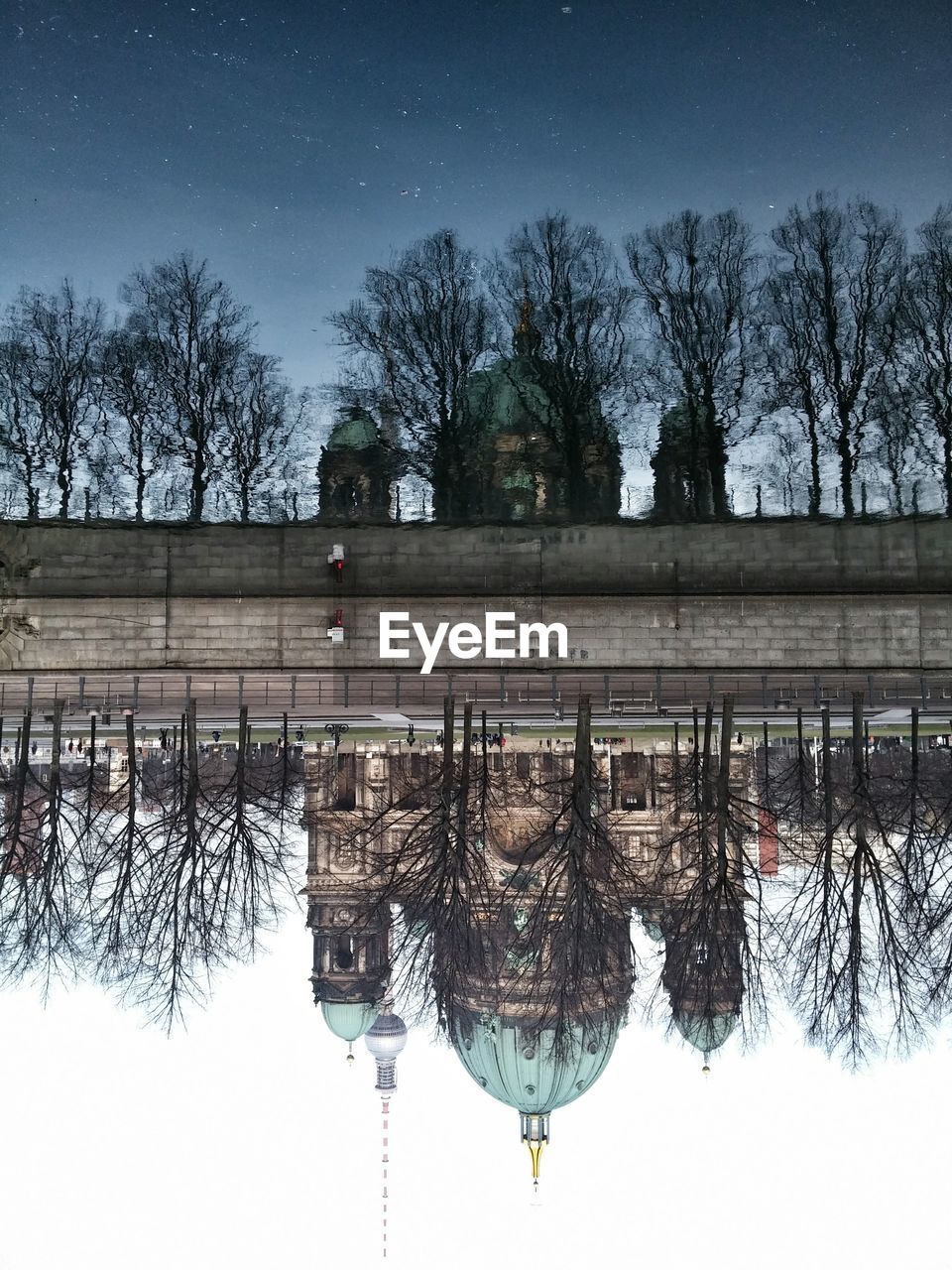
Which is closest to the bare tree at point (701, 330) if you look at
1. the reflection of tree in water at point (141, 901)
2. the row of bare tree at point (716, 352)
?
the row of bare tree at point (716, 352)

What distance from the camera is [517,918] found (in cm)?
3172

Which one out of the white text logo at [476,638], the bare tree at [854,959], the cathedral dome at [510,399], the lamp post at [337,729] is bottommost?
the bare tree at [854,959]

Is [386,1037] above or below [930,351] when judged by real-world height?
below

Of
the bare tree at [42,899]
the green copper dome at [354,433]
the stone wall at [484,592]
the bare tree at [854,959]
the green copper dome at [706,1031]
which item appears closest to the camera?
the bare tree at [854,959]

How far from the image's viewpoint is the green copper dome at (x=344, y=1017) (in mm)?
46344

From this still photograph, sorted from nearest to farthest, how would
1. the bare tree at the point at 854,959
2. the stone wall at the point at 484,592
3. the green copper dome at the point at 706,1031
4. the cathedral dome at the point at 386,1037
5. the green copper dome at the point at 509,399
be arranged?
1. the bare tree at the point at 854,959
2. the green copper dome at the point at 706,1031
3. the stone wall at the point at 484,592
4. the green copper dome at the point at 509,399
5. the cathedral dome at the point at 386,1037

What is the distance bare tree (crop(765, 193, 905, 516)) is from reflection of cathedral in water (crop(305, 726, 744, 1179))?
13.7 meters

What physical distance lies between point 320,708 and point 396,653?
378cm

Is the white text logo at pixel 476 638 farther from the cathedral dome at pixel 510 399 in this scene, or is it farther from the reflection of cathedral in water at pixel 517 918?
the cathedral dome at pixel 510 399

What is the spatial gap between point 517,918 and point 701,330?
2059cm

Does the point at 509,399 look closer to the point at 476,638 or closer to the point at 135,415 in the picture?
the point at 476,638

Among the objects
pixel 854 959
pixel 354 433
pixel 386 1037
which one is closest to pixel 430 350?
pixel 354 433

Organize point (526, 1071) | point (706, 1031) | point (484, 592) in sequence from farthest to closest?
point (526, 1071)
point (706, 1031)
point (484, 592)

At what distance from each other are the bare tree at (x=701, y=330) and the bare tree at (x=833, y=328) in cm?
112
